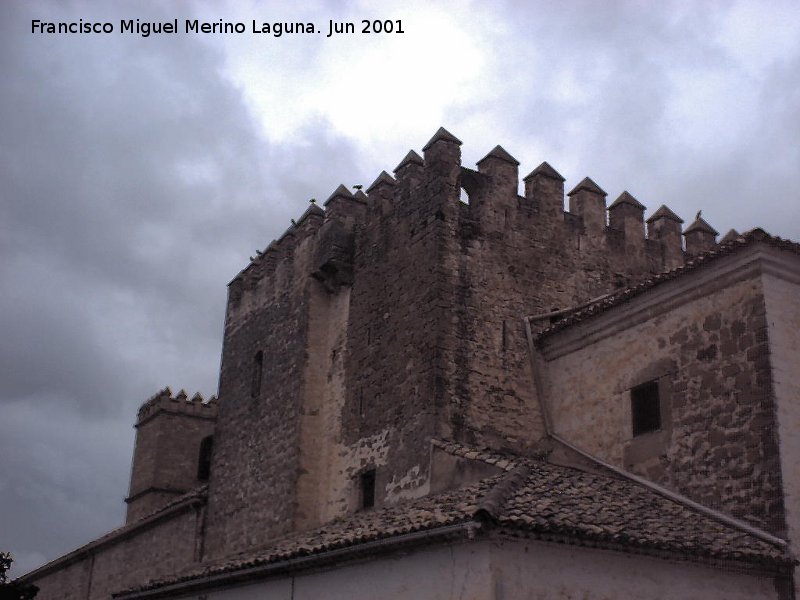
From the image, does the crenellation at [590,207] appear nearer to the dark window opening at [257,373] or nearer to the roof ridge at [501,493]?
the roof ridge at [501,493]

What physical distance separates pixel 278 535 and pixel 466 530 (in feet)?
27.4

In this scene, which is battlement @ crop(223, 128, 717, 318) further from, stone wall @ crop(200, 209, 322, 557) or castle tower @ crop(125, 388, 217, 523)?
castle tower @ crop(125, 388, 217, 523)

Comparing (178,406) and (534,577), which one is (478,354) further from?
(178,406)

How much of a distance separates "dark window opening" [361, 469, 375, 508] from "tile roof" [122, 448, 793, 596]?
2424 millimetres

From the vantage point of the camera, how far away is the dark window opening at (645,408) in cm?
1304

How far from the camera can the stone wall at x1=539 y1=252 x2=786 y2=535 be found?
11.4 metres

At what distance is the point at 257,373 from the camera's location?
64.8 ft

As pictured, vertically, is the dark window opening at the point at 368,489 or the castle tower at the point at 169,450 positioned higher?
the castle tower at the point at 169,450

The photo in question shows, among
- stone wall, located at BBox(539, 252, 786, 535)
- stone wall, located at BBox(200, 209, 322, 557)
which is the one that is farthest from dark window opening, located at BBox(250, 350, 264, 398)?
stone wall, located at BBox(539, 252, 786, 535)

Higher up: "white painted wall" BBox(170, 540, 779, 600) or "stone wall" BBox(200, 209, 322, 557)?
"stone wall" BBox(200, 209, 322, 557)

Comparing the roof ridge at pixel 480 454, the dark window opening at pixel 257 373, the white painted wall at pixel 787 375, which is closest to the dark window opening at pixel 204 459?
the dark window opening at pixel 257 373

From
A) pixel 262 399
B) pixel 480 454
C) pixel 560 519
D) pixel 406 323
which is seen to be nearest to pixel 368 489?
pixel 406 323

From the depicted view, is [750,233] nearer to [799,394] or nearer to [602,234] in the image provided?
[799,394]

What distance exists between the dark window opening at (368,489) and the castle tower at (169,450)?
12460mm
